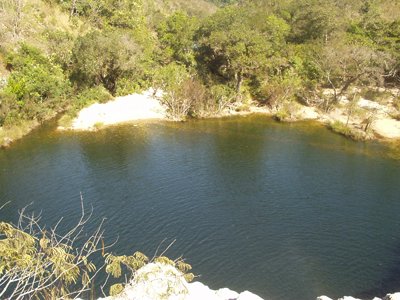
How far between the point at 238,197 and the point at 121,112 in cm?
2455

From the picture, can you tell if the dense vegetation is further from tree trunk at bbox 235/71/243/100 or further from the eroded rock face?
the eroded rock face

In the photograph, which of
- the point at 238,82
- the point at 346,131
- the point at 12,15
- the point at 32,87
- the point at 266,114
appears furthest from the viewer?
the point at 12,15

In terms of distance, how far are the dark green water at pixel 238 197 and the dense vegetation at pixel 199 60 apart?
662 cm

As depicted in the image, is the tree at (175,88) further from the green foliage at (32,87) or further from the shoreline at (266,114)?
the green foliage at (32,87)

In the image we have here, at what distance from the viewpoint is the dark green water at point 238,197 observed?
23.7 meters

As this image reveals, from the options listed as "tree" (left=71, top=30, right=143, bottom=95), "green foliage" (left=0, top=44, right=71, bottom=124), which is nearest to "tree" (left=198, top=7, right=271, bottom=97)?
"tree" (left=71, top=30, right=143, bottom=95)

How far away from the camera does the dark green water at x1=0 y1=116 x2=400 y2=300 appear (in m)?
23.7

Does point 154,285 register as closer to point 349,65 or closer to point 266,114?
point 266,114


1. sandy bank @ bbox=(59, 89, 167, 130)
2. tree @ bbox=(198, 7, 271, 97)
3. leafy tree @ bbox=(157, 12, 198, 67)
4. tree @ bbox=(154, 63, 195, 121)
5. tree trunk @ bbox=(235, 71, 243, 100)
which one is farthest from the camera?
leafy tree @ bbox=(157, 12, 198, 67)

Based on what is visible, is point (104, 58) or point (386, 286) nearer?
point (386, 286)

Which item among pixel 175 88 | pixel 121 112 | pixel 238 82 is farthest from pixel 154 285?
pixel 238 82

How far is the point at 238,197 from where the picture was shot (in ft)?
104

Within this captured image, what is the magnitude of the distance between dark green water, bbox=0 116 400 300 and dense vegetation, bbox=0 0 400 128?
6.62 meters

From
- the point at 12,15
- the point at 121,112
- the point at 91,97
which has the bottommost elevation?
the point at 121,112
